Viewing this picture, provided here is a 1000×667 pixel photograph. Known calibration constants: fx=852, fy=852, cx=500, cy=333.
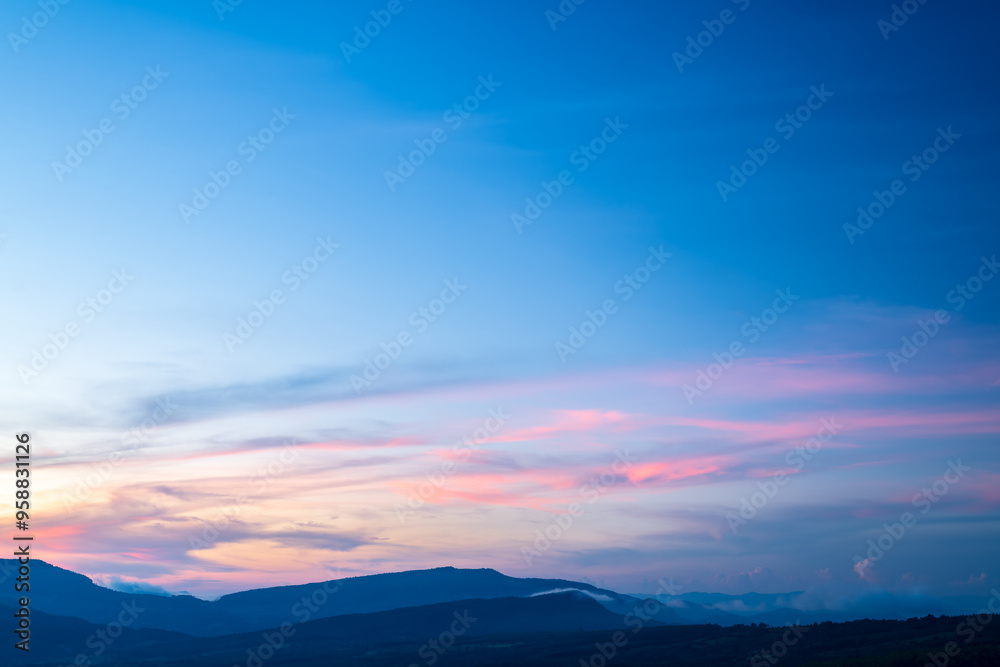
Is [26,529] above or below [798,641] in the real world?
above

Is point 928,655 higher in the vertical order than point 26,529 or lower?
lower

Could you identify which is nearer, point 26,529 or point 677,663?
point 26,529

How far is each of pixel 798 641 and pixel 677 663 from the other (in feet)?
88.9

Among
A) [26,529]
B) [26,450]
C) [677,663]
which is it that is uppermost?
[26,450]

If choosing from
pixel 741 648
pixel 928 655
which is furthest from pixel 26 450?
pixel 741 648

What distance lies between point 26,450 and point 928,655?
408 ft

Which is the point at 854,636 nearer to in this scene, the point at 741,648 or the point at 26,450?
the point at 741,648

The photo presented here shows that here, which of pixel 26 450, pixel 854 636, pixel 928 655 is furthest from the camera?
pixel 854 636

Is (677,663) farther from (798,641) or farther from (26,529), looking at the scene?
(26,529)

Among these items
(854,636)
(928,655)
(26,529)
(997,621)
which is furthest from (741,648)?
(26,529)

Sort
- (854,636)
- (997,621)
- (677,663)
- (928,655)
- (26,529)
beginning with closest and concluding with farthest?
(26,529)
(928,655)
(997,621)
(854,636)
(677,663)

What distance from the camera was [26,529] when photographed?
9738cm

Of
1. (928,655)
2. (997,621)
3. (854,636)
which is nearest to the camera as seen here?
(928,655)

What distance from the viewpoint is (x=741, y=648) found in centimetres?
19900
